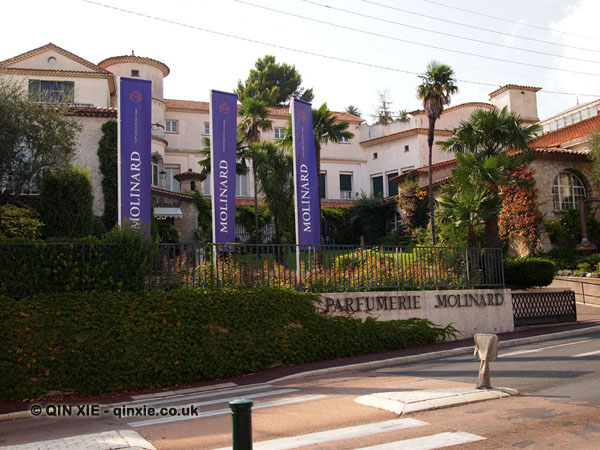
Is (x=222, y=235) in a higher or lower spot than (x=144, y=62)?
lower

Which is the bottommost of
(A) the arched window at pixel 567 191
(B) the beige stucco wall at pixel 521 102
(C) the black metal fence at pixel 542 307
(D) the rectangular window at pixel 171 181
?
(C) the black metal fence at pixel 542 307

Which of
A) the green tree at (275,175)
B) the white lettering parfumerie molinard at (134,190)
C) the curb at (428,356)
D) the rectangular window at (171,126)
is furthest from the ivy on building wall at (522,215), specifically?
the rectangular window at (171,126)

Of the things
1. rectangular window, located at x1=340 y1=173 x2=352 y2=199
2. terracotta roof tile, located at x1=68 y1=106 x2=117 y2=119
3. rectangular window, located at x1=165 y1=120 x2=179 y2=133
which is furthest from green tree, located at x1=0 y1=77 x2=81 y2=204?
rectangular window, located at x1=340 y1=173 x2=352 y2=199

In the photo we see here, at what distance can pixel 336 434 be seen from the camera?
6.64m

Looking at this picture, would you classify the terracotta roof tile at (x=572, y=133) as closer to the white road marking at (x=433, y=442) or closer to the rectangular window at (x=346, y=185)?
the rectangular window at (x=346, y=185)

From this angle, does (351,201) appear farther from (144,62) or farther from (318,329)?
Answer: (318,329)

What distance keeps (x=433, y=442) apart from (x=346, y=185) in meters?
42.1

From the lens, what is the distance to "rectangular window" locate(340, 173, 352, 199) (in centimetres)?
4738

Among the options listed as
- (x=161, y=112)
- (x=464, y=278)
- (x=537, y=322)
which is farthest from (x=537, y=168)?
(x=161, y=112)

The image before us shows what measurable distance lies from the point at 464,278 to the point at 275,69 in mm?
46174

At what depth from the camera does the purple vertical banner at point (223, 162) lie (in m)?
Result: 15.8

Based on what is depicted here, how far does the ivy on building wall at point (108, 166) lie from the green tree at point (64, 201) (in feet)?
17.0

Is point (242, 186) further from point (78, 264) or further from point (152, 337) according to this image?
point (152, 337)

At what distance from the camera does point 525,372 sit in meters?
10.4
